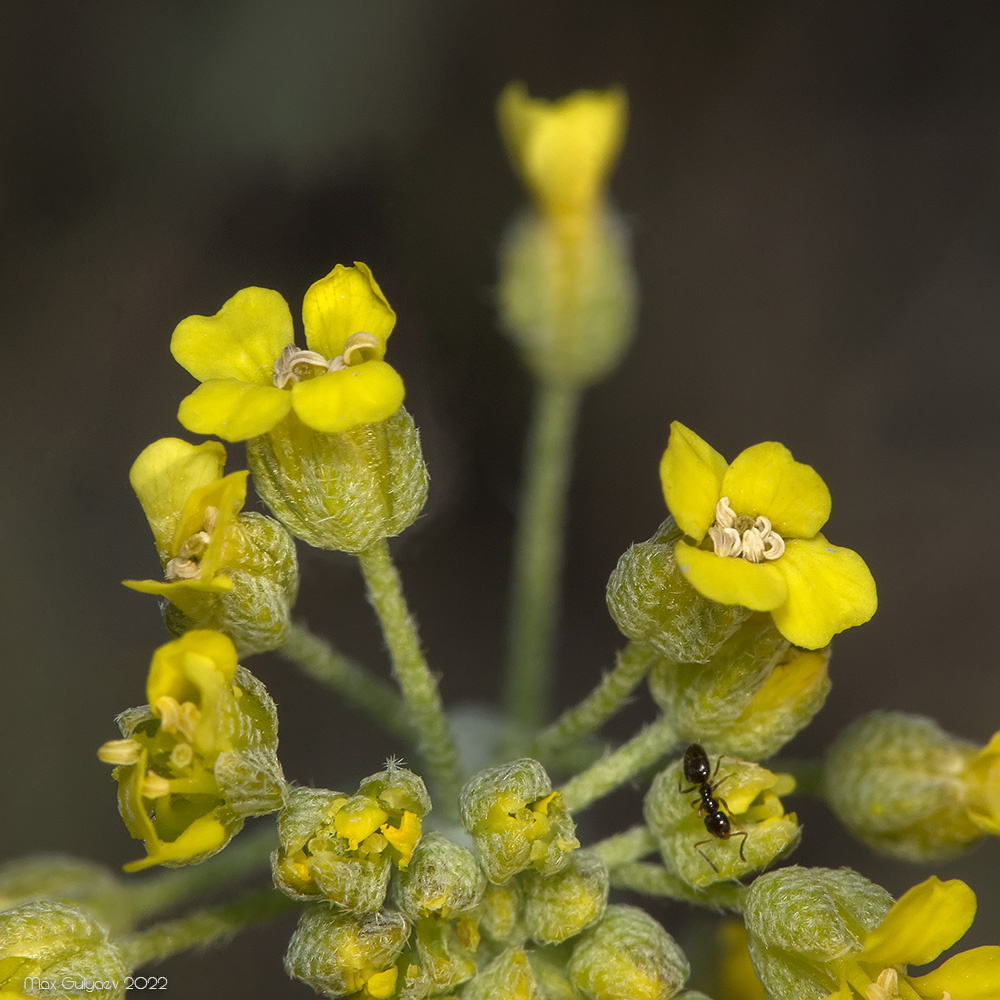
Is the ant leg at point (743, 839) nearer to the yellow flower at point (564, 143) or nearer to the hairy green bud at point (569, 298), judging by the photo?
the hairy green bud at point (569, 298)

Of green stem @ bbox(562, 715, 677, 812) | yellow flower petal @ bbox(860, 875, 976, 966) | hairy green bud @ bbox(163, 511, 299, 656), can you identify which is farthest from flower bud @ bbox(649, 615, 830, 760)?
hairy green bud @ bbox(163, 511, 299, 656)

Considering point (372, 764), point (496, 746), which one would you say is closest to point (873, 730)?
point (496, 746)

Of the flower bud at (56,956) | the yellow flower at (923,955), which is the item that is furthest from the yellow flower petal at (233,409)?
the yellow flower at (923,955)

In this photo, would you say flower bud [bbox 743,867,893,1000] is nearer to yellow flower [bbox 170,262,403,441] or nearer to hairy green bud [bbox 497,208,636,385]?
yellow flower [bbox 170,262,403,441]

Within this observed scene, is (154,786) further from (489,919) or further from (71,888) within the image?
(71,888)

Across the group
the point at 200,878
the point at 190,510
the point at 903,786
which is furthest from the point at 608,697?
the point at 200,878

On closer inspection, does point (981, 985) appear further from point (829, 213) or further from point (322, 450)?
point (829, 213)
